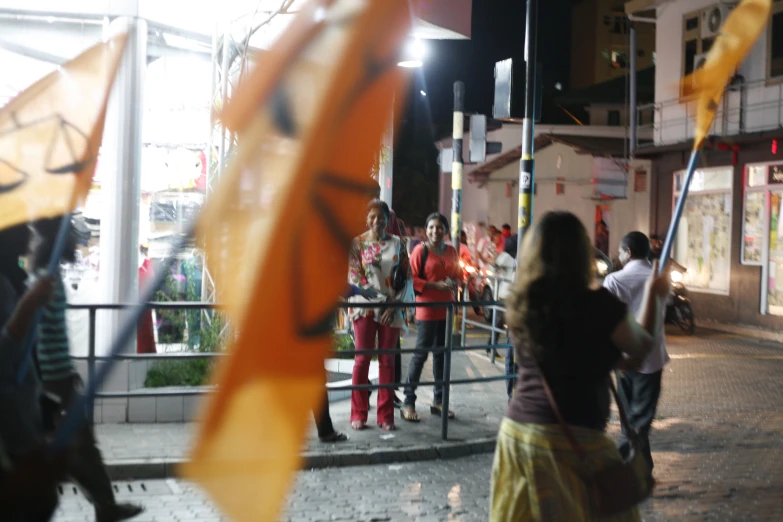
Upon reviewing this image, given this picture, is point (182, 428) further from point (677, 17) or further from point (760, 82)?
point (677, 17)

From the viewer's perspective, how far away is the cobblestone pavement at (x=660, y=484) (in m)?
6.04

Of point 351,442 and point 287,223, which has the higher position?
point 287,223

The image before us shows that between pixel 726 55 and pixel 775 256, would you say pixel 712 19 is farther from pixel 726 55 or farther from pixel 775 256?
pixel 726 55

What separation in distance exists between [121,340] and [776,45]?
63.3ft

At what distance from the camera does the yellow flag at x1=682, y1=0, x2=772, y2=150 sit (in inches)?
128

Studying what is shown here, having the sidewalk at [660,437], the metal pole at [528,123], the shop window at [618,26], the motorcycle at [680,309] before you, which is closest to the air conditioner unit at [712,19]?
the motorcycle at [680,309]

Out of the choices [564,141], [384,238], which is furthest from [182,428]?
[564,141]

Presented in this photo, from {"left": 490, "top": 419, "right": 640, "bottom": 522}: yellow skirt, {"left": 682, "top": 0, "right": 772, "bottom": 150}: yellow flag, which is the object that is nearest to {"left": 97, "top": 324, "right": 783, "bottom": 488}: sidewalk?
{"left": 490, "top": 419, "right": 640, "bottom": 522}: yellow skirt

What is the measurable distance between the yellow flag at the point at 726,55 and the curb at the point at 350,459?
158 inches

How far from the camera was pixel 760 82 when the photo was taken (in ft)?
63.0

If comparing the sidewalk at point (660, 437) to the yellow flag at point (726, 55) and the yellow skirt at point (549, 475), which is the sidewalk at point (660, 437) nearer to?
the yellow skirt at point (549, 475)

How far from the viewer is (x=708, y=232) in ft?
70.1

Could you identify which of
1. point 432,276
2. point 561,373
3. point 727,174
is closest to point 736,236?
point 727,174

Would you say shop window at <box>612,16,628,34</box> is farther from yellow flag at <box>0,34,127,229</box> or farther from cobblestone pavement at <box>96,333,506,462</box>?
yellow flag at <box>0,34,127,229</box>
